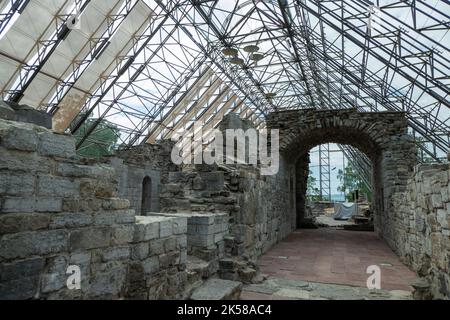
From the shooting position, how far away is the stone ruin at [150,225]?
2.17 meters

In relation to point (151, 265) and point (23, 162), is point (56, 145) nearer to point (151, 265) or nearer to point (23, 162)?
point (23, 162)

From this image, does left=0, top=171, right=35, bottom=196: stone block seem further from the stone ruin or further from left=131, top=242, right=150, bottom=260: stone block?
left=131, top=242, right=150, bottom=260: stone block

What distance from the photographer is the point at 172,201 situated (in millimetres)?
5191

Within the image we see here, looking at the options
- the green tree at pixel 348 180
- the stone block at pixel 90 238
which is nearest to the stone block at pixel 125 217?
the stone block at pixel 90 238

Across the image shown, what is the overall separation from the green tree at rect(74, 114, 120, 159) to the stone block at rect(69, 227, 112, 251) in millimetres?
12971

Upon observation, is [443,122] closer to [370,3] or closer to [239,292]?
[370,3]

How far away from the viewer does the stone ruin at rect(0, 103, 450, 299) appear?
217cm

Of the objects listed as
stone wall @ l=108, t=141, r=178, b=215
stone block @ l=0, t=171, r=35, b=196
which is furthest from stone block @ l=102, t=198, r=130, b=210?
stone wall @ l=108, t=141, r=178, b=215

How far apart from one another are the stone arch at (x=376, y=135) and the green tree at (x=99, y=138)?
9279 millimetres

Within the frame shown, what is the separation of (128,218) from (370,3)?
8309 mm

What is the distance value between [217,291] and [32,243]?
7.17 ft

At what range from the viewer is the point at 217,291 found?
369 cm

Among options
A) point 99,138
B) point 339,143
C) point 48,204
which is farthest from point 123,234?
point 99,138

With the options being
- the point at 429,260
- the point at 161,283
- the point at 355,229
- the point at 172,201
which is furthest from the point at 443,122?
the point at 161,283
